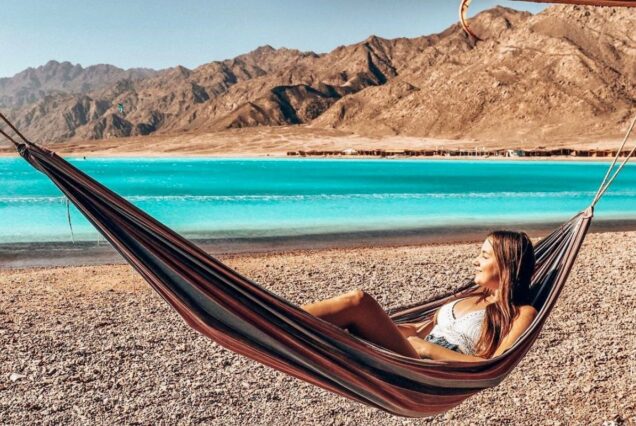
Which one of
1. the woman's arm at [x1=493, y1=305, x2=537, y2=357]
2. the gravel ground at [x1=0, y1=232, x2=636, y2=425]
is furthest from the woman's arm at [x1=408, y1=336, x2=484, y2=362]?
the gravel ground at [x1=0, y1=232, x2=636, y2=425]

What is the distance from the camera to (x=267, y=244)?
9836mm

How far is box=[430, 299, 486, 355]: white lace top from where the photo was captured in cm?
252

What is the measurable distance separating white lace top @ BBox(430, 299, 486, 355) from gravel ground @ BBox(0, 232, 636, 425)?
891 mm

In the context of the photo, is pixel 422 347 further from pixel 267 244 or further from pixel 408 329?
pixel 267 244

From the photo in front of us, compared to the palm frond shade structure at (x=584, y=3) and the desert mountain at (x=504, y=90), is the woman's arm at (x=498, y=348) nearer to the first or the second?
the palm frond shade structure at (x=584, y=3)

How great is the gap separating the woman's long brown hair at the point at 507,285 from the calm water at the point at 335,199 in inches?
343

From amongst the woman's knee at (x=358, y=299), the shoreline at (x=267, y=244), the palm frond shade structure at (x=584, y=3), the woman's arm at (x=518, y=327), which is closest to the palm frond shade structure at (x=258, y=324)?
the woman's arm at (x=518, y=327)

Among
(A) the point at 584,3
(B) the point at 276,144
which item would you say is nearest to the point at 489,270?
(A) the point at 584,3

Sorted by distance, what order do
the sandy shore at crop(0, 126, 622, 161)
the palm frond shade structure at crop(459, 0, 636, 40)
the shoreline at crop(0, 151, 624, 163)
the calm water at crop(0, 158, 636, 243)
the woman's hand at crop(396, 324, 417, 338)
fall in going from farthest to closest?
the sandy shore at crop(0, 126, 622, 161) → the shoreline at crop(0, 151, 624, 163) → the calm water at crop(0, 158, 636, 243) → the woman's hand at crop(396, 324, 417, 338) → the palm frond shade structure at crop(459, 0, 636, 40)

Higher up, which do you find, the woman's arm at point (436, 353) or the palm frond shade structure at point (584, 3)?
the palm frond shade structure at point (584, 3)

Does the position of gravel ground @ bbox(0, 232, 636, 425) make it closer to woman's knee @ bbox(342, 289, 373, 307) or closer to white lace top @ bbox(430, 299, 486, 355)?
white lace top @ bbox(430, 299, 486, 355)

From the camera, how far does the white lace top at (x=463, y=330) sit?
2516 mm

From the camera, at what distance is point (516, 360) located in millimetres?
2428

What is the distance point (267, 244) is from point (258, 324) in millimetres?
7584
